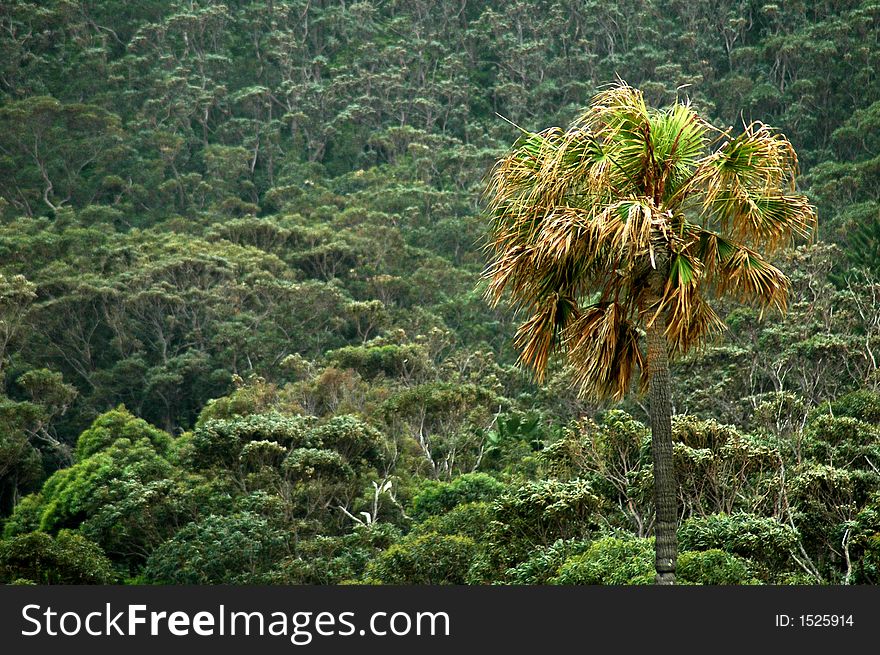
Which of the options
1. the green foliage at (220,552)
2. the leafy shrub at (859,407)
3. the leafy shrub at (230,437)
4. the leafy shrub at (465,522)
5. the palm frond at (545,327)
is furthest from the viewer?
the leafy shrub at (230,437)

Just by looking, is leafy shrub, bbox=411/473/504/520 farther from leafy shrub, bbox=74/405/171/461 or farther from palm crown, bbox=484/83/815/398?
palm crown, bbox=484/83/815/398

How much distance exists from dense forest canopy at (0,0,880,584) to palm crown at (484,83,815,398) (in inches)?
61.4

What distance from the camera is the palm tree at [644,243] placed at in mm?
8172

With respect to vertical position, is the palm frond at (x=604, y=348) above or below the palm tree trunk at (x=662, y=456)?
above

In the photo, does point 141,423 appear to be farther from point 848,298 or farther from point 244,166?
point 244,166

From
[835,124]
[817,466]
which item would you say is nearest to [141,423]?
[817,466]

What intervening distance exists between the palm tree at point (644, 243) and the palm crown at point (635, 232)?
10 mm

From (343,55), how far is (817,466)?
53.1 m

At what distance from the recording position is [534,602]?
761 centimetres

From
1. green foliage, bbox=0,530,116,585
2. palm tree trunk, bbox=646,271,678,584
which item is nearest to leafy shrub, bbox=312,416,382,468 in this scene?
green foliage, bbox=0,530,116,585

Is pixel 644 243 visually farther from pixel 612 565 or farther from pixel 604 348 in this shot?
pixel 612 565

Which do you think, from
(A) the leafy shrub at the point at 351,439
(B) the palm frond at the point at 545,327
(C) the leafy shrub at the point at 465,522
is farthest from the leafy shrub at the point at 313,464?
(B) the palm frond at the point at 545,327

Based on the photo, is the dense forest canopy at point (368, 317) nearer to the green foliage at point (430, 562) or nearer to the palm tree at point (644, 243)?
the green foliage at point (430, 562)

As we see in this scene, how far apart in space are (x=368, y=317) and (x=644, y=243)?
33028 millimetres
